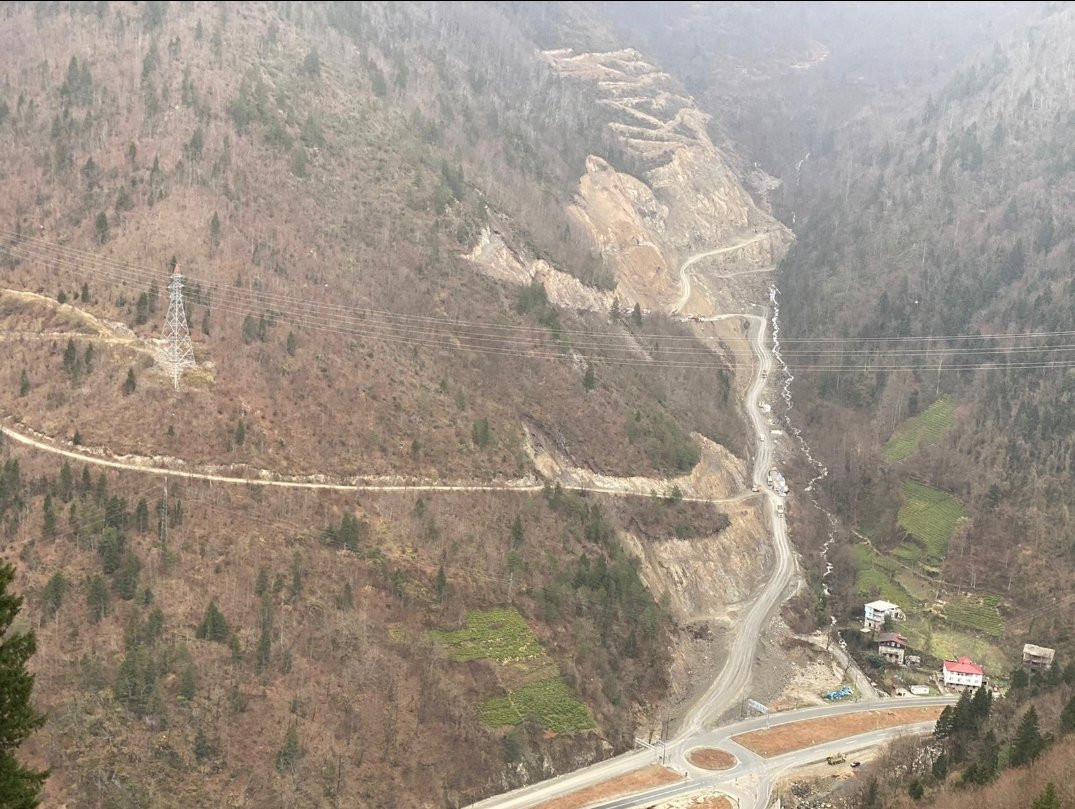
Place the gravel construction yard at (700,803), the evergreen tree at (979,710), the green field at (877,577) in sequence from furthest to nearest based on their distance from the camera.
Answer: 1. the green field at (877,577)
2. the evergreen tree at (979,710)
3. the gravel construction yard at (700,803)

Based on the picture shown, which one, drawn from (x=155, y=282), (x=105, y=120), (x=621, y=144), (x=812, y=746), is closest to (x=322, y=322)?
(x=155, y=282)

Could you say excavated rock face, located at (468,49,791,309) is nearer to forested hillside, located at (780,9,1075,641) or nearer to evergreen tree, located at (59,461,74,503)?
forested hillside, located at (780,9,1075,641)

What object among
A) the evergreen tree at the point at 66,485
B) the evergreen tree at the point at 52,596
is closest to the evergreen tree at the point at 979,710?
the evergreen tree at the point at 52,596

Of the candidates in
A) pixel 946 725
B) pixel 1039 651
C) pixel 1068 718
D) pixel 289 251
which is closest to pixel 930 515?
pixel 1039 651

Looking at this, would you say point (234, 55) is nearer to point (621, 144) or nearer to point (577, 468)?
point (577, 468)

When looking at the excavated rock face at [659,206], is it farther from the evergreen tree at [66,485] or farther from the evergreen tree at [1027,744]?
the evergreen tree at [66,485]

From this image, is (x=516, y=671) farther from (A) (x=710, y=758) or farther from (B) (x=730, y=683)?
(B) (x=730, y=683)

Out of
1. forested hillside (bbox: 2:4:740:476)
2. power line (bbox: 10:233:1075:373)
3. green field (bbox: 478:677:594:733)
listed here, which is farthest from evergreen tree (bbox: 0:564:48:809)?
power line (bbox: 10:233:1075:373)
